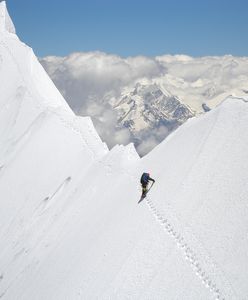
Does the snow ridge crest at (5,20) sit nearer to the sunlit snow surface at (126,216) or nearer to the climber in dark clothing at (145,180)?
the sunlit snow surface at (126,216)

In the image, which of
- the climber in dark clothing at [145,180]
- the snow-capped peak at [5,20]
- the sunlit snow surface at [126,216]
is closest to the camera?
the sunlit snow surface at [126,216]

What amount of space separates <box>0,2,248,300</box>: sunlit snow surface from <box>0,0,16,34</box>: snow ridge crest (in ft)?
185

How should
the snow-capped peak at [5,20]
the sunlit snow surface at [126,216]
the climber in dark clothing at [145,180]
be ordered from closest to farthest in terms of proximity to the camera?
the sunlit snow surface at [126,216]
the climber in dark clothing at [145,180]
the snow-capped peak at [5,20]

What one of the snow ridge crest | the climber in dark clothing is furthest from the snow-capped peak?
the climber in dark clothing

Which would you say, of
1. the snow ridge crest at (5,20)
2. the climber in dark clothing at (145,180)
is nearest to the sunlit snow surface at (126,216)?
the climber in dark clothing at (145,180)

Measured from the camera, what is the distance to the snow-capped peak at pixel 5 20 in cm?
11400

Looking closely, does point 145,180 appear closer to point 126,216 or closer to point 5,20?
point 126,216

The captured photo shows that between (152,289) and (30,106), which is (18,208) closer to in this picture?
(30,106)

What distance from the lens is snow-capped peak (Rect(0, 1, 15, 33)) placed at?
114000 mm

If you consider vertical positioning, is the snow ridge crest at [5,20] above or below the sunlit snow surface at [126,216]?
above

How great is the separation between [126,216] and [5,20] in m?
94.5

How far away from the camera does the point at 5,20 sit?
11575 centimetres

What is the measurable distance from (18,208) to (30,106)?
28.6 meters

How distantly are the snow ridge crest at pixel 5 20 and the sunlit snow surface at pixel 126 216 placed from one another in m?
56.3
